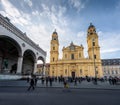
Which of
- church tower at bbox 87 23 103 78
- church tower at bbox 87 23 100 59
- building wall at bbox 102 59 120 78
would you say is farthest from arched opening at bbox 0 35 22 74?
building wall at bbox 102 59 120 78

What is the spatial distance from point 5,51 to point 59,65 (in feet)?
108

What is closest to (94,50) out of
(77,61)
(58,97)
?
(77,61)

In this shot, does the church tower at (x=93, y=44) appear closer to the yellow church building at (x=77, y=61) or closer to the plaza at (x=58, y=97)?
the yellow church building at (x=77, y=61)

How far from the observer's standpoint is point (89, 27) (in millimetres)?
62031

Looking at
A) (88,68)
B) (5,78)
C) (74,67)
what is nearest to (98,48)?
(88,68)

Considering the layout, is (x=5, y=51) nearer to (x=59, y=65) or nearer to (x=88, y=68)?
(x=59, y=65)

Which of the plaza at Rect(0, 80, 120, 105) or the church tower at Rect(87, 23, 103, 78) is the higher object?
the church tower at Rect(87, 23, 103, 78)

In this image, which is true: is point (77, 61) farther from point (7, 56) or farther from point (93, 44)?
point (7, 56)

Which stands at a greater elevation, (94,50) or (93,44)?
(93,44)

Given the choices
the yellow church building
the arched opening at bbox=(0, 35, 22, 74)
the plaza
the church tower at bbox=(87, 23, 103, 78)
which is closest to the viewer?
the plaza

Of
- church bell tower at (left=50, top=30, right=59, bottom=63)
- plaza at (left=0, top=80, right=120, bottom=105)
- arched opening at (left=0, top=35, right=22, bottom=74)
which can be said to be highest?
church bell tower at (left=50, top=30, right=59, bottom=63)

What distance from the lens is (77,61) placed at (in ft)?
182

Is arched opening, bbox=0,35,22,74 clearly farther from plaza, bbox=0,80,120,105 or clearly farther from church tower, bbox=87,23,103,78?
church tower, bbox=87,23,103,78

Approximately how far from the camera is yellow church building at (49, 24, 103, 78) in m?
53.2
